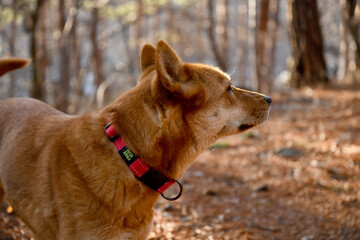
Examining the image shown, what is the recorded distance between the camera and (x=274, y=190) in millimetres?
5285

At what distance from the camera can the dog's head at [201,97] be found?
253 centimetres

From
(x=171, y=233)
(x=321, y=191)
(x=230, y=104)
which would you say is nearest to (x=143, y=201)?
(x=230, y=104)

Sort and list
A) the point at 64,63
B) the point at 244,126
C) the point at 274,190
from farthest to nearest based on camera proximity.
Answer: the point at 64,63 < the point at 274,190 < the point at 244,126

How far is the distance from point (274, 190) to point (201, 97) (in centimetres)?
305

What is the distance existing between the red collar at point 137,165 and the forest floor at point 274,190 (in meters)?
1.36

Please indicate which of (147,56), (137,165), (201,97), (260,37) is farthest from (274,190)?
(260,37)

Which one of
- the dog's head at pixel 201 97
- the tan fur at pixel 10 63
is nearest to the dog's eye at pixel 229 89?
the dog's head at pixel 201 97

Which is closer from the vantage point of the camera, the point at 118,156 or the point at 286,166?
the point at 118,156

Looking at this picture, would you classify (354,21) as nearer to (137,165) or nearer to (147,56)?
(147,56)

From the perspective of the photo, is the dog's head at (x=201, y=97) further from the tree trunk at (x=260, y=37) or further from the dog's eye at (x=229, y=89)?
the tree trunk at (x=260, y=37)

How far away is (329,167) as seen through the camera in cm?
575

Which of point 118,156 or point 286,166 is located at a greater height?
point 118,156

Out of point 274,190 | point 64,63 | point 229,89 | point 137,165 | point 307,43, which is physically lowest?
point 307,43

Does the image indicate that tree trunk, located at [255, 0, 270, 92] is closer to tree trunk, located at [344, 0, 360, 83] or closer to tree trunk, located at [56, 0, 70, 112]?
tree trunk, located at [344, 0, 360, 83]
